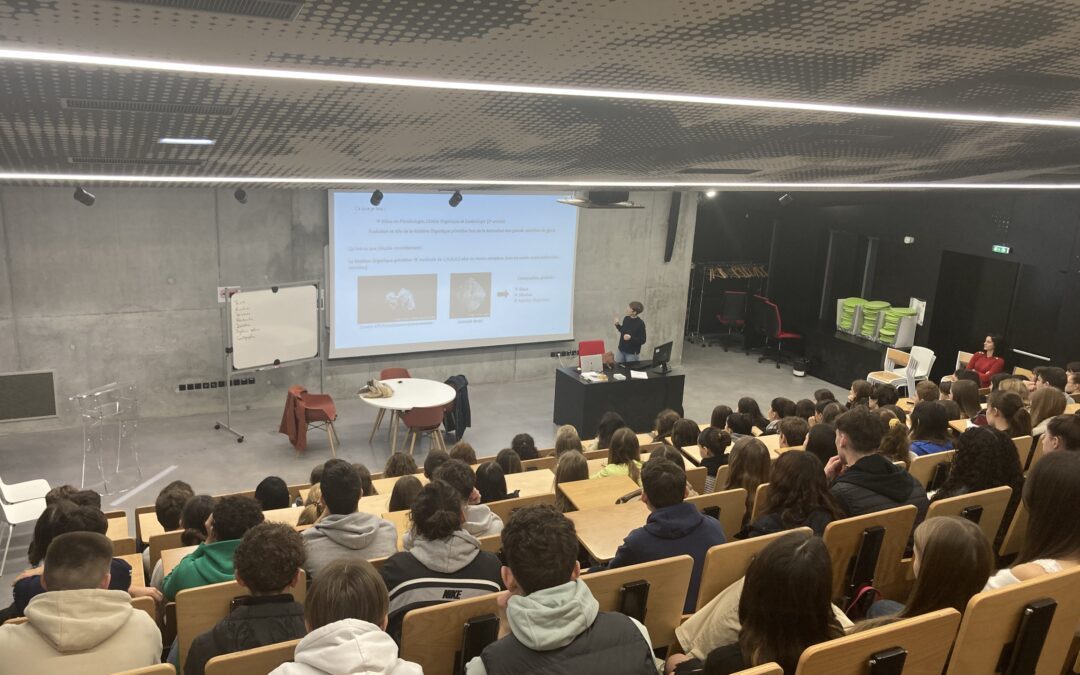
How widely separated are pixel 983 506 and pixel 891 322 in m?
8.27

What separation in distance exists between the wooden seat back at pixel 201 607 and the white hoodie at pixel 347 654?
94 cm

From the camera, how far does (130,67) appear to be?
5.08 feet

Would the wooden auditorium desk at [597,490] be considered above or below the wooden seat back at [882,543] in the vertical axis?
below

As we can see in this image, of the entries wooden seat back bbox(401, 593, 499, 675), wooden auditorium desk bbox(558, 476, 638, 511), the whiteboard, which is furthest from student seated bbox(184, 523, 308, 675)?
the whiteboard

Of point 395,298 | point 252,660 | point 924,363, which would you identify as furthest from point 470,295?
point 252,660

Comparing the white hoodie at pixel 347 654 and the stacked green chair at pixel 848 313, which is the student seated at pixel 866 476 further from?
the stacked green chair at pixel 848 313

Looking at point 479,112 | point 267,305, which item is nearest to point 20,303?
point 267,305

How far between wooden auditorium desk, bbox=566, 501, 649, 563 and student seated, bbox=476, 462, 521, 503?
2.03 feet

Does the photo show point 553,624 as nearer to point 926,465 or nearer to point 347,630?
point 347,630

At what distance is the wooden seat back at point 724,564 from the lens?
3.11 meters

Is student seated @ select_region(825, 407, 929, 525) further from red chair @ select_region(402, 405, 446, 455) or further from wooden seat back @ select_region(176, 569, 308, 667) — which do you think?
red chair @ select_region(402, 405, 446, 455)

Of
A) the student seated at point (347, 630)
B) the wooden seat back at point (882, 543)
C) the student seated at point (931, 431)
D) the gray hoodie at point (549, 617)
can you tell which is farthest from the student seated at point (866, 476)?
the student seated at point (347, 630)

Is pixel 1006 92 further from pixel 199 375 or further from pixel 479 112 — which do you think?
pixel 199 375

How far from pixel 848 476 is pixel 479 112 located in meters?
2.83
